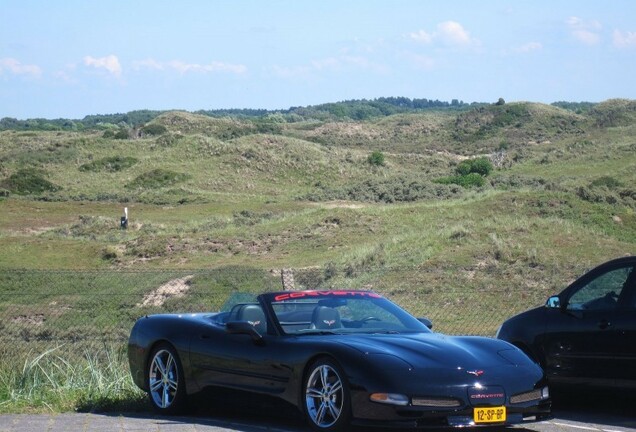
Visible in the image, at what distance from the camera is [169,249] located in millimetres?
37188

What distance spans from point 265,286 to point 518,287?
17.0 feet

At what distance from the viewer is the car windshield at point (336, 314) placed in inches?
380

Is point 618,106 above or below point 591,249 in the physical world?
above

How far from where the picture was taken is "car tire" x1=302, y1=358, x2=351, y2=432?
27.9ft

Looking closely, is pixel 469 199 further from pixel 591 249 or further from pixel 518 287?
pixel 518 287

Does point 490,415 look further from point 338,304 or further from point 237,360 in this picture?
point 237,360

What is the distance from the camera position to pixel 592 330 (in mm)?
10430

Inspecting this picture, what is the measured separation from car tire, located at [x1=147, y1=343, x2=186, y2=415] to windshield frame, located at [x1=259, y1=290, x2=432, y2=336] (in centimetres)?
116

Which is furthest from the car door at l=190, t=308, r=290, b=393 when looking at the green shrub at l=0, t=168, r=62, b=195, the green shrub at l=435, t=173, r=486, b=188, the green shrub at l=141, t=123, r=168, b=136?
the green shrub at l=141, t=123, r=168, b=136

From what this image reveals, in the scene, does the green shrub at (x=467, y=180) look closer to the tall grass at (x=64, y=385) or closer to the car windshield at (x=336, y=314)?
the tall grass at (x=64, y=385)

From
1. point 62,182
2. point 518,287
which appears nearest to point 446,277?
point 518,287

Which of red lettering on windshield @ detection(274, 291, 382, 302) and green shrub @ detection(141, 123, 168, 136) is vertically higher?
green shrub @ detection(141, 123, 168, 136)

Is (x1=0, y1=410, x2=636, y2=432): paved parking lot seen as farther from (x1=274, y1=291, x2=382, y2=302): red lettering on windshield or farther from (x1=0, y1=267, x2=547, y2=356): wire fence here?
(x1=0, y1=267, x2=547, y2=356): wire fence

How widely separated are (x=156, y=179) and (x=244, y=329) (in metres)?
62.2
